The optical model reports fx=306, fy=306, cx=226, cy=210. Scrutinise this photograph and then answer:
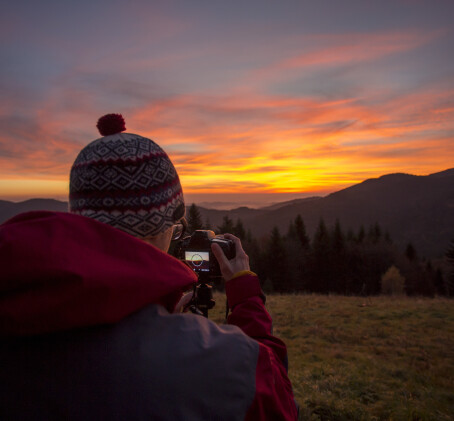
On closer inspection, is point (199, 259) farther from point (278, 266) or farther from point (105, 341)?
point (278, 266)

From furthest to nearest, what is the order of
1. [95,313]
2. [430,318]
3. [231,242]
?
[430,318]
[231,242]
[95,313]

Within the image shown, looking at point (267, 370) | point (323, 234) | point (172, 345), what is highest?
point (172, 345)

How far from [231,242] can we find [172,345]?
3.49ft

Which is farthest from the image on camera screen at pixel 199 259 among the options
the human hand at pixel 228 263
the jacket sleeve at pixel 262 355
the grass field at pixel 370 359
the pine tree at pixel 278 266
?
the pine tree at pixel 278 266

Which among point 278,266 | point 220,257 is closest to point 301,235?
point 278,266

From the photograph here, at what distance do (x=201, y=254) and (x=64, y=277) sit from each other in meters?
1.79

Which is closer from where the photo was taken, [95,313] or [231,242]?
[95,313]

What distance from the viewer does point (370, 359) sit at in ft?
20.2

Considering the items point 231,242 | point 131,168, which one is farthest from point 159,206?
point 231,242

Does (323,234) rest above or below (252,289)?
below

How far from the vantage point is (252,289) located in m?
1.53

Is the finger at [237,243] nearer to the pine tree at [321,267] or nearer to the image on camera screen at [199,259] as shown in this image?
the image on camera screen at [199,259]

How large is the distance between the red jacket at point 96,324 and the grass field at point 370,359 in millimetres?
3516

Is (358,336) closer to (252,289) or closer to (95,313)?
(252,289)
